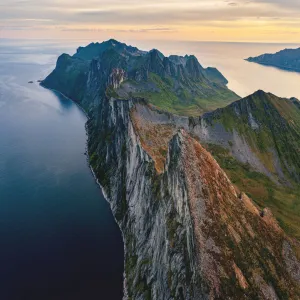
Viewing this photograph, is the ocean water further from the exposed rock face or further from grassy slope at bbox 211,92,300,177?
grassy slope at bbox 211,92,300,177

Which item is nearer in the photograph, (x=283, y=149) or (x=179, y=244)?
(x=179, y=244)

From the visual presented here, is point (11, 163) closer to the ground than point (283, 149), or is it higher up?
closer to the ground

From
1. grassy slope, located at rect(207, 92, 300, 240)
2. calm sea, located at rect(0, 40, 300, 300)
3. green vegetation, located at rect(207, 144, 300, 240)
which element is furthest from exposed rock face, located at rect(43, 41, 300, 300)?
grassy slope, located at rect(207, 92, 300, 240)

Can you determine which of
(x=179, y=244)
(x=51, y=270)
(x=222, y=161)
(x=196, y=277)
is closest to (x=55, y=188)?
(x=51, y=270)

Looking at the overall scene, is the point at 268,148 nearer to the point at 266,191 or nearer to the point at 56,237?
the point at 266,191

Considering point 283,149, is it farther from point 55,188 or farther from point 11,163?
point 11,163

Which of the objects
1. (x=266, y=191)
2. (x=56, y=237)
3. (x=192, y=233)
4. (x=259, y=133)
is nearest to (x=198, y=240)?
(x=192, y=233)

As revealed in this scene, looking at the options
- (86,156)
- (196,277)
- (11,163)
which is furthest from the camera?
(86,156)
